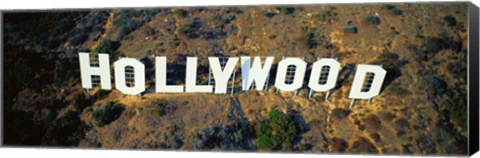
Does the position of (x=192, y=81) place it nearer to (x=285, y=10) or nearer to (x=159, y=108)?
(x=159, y=108)

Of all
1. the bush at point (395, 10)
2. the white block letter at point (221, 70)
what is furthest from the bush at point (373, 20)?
the white block letter at point (221, 70)

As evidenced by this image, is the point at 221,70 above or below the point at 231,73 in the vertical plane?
above

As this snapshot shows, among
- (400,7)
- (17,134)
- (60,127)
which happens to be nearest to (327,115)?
(400,7)

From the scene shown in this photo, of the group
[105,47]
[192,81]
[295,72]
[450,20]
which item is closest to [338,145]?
[295,72]

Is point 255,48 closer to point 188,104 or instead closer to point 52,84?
point 188,104

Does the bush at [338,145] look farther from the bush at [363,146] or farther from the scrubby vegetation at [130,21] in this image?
the scrubby vegetation at [130,21]
